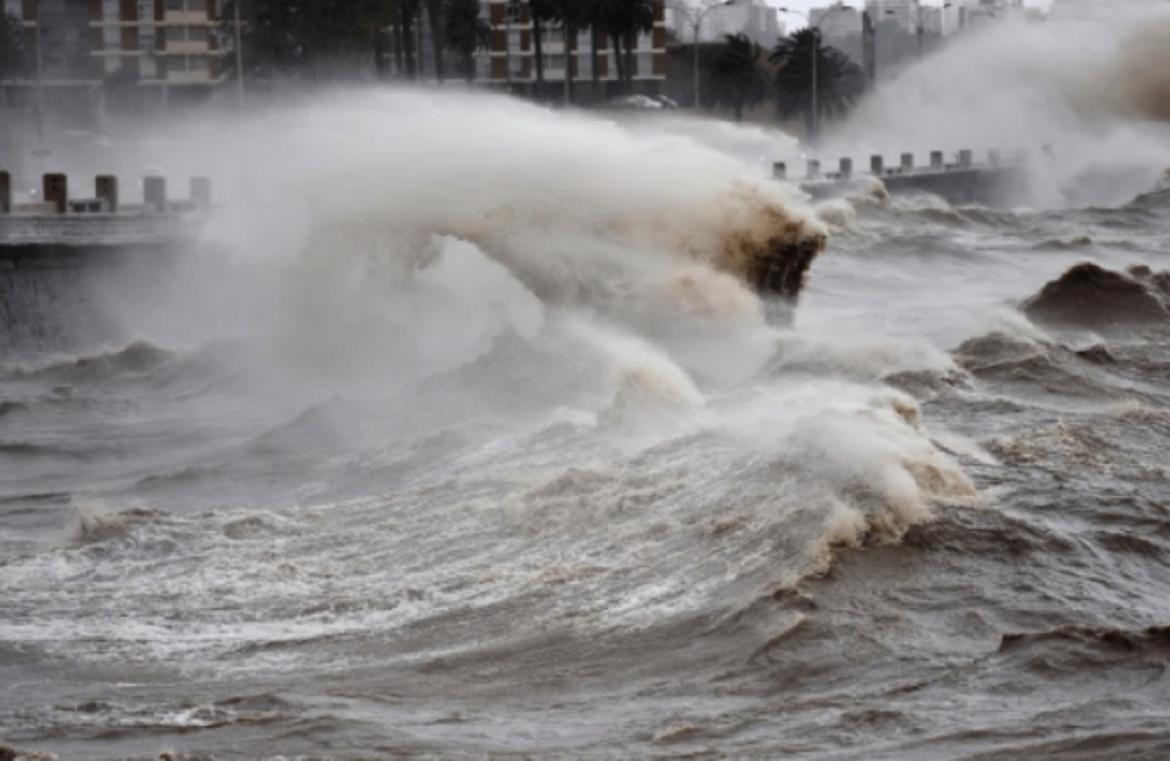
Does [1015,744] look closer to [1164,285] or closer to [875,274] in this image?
[1164,285]

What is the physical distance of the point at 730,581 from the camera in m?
11.7

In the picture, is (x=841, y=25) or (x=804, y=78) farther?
(x=841, y=25)

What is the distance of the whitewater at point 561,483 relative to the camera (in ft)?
32.5

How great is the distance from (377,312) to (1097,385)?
847 cm

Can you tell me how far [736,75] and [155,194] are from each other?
49.2m

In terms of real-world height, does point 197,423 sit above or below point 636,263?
below

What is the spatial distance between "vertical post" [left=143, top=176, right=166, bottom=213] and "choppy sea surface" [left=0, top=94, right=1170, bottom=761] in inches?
467

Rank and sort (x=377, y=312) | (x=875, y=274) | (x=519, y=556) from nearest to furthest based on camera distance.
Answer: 1. (x=519, y=556)
2. (x=377, y=312)
3. (x=875, y=274)

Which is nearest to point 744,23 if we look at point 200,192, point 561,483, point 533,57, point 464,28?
point 533,57

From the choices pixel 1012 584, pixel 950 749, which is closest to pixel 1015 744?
pixel 950 749

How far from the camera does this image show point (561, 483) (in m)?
14.2

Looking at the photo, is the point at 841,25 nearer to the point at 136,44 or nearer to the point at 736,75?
the point at 736,75

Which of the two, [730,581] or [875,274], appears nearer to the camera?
[730,581]

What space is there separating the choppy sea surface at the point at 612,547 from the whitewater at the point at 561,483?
0.04 metres
